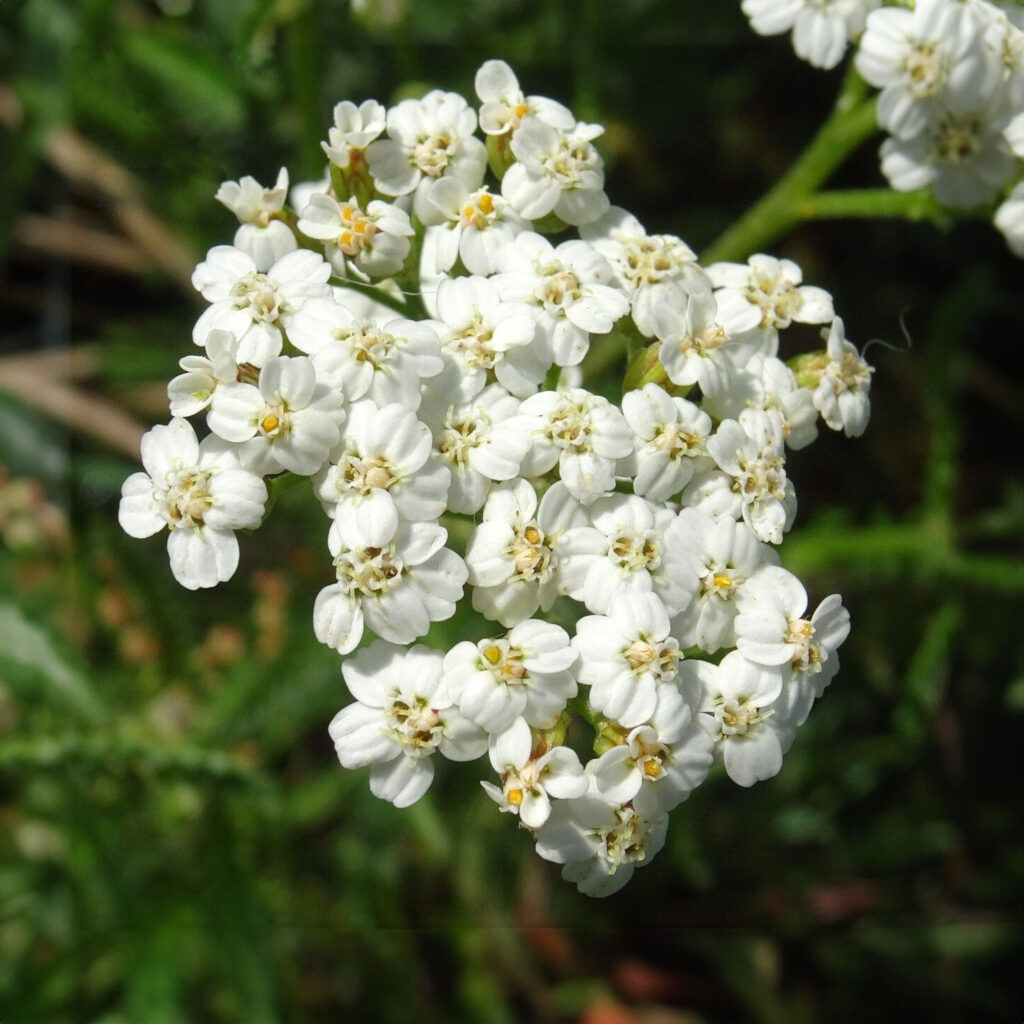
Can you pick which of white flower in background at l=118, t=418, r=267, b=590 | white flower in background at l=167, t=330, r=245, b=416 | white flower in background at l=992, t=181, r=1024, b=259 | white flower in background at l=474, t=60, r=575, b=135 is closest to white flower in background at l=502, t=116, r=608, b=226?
white flower in background at l=474, t=60, r=575, b=135

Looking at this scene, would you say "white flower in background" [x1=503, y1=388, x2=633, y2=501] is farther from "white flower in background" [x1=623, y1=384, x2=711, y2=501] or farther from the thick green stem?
the thick green stem

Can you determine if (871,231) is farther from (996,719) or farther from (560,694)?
(560,694)

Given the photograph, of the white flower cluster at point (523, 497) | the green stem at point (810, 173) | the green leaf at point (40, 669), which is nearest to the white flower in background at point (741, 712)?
the white flower cluster at point (523, 497)

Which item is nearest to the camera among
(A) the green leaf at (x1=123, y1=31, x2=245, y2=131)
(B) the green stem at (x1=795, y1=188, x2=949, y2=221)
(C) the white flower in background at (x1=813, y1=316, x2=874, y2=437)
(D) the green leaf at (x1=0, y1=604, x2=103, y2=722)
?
(C) the white flower in background at (x1=813, y1=316, x2=874, y2=437)

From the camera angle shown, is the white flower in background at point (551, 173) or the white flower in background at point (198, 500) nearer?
the white flower in background at point (198, 500)

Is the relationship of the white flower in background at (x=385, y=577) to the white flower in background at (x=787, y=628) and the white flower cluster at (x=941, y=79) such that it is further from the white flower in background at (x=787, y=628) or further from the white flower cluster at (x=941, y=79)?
the white flower cluster at (x=941, y=79)

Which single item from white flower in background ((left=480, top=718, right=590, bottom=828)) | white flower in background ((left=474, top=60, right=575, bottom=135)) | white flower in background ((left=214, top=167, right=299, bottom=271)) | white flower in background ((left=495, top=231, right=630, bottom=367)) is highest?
white flower in background ((left=474, top=60, right=575, bottom=135))
